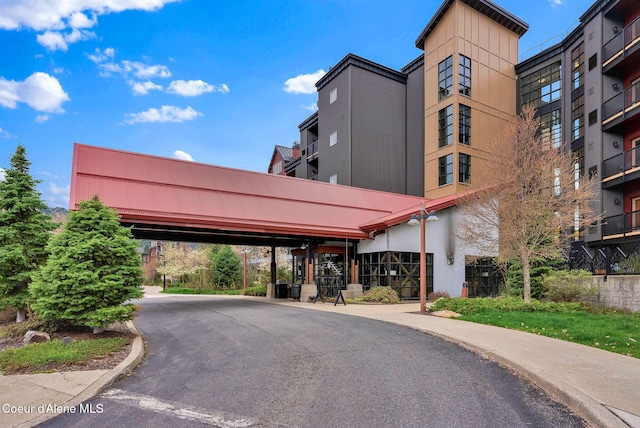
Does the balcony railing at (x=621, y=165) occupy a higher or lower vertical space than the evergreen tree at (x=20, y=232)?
higher

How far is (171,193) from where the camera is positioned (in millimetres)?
18953

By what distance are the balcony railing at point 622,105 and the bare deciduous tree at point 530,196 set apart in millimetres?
6731

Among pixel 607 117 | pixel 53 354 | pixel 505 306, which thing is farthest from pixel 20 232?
pixel 607 117

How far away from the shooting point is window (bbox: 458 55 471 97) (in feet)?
98.7

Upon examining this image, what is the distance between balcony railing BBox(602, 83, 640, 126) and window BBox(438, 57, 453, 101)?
1013 cm

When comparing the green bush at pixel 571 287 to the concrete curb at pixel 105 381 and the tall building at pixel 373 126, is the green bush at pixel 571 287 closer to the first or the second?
the concrete curb at pixel 105 381

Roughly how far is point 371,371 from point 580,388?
2.96m

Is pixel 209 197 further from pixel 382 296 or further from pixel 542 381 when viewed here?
pixel 542 381

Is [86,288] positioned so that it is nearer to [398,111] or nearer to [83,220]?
[83,220]

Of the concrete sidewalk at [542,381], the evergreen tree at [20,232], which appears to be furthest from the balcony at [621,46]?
the evergreen tree at [20,232]

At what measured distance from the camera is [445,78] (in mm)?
30859

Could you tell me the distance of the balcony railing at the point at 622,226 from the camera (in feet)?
65.4

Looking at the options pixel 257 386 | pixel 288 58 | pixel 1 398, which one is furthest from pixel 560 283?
pixel 288 58

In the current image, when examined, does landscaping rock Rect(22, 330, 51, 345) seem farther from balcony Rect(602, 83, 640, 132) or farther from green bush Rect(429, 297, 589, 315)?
balcony Rect(602, 83, 640, 132)
